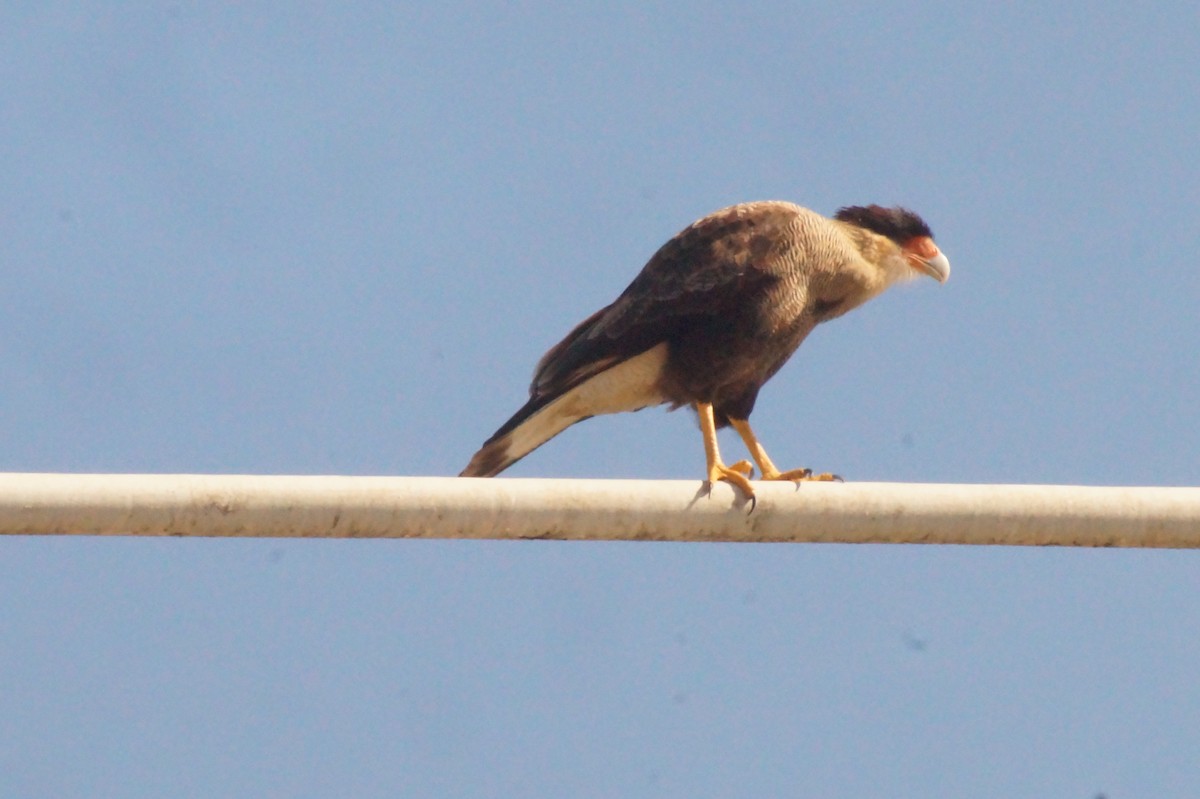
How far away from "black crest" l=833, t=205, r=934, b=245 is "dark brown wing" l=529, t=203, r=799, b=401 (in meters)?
0.68

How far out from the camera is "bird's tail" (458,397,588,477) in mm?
8047

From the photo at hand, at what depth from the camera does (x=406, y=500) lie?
15.2 feet

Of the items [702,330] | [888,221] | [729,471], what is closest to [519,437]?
[702,330]

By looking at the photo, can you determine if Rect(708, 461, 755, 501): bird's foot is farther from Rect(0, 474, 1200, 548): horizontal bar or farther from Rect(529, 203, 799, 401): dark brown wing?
Rect(0, 474, 1200, 548): horizontal bar

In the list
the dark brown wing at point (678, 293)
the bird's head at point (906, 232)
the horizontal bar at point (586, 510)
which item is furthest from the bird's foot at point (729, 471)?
the bird's head at point (906, 232)

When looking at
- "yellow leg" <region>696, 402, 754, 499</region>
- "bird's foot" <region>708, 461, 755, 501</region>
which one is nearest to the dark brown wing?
"yellow leg" <region>696, 402, 754, 499</region>

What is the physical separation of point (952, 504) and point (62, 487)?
233 centimetres

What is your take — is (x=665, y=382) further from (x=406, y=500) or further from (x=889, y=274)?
(x=406, y=500)

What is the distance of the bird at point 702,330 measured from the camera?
811cm

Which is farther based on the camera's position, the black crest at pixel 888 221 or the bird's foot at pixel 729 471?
the black crest at pixel 888 221

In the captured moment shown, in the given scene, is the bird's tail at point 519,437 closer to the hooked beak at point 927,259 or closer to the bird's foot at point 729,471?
the bird's foot at point 729,471

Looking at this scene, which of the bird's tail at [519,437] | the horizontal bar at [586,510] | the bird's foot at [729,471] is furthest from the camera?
the bird's tail at [519,437]

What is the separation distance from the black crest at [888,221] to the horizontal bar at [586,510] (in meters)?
3.94

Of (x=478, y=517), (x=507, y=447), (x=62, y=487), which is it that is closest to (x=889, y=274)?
(x=507, y=447)
